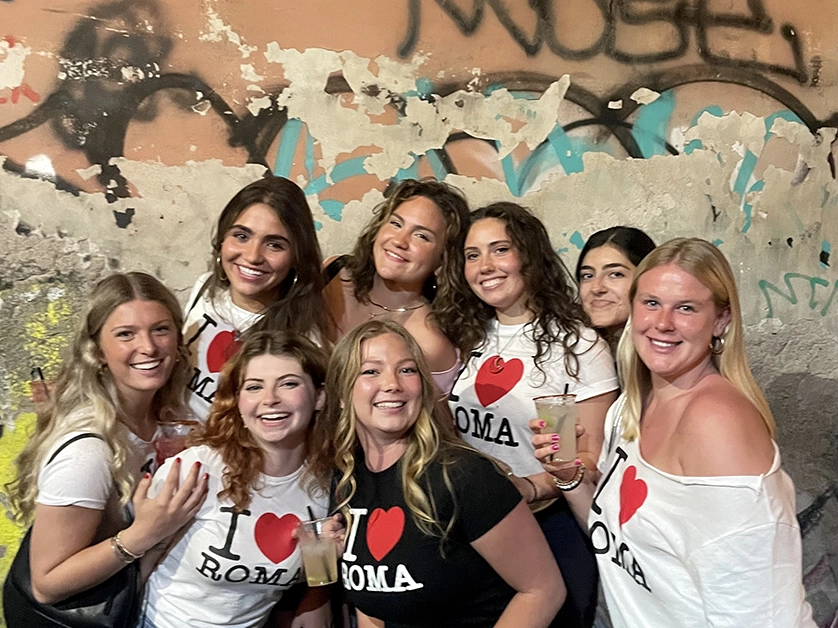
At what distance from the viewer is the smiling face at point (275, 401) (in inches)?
76.2

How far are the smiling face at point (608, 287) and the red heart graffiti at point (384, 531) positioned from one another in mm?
1016

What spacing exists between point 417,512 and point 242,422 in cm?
57

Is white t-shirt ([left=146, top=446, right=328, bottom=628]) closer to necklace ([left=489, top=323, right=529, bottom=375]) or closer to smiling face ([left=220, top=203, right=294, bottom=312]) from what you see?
smiling face ([left=220, top=203, right=294, bottom=312])

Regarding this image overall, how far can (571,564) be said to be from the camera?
2.16 meters

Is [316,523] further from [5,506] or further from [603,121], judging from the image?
[603,121]

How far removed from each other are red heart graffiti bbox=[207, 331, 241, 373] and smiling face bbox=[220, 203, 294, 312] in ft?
0.41

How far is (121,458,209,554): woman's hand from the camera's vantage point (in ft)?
6.07

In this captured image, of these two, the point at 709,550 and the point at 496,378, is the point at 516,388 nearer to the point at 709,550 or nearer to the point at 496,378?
the point at 496,378

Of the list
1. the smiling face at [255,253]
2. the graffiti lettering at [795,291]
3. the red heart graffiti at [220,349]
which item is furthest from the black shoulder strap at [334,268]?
the graffiti lettering at [795,291]

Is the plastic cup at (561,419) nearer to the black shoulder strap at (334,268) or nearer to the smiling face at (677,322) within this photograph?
the smiling face at (677,322)

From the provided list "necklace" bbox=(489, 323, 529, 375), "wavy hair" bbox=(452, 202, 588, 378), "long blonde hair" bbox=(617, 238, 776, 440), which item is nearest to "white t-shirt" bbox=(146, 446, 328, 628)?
"necklace" bbox=(489, 323, 529, 375)

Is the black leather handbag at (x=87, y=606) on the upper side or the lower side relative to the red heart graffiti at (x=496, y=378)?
lower

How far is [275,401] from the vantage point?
6.37ft

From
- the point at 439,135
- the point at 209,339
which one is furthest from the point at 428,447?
the point at 439,135
